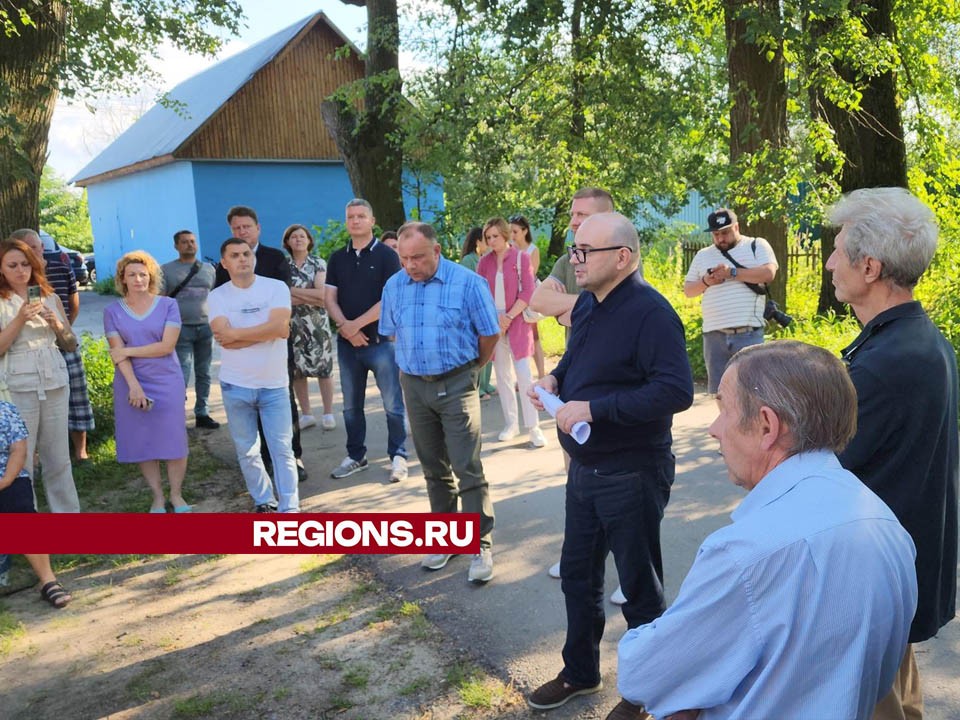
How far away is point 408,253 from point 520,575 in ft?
6.53

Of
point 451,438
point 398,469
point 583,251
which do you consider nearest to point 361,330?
point 398,469

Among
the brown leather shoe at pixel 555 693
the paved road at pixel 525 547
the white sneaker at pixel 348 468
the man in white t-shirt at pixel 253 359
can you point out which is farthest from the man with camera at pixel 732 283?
the brown leather shoe at pixel 555 693

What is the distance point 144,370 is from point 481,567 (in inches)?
113

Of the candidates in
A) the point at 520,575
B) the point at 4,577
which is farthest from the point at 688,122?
the point at 4,577

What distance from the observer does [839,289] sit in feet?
7.97

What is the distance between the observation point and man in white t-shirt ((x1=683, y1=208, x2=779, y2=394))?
6.05 m

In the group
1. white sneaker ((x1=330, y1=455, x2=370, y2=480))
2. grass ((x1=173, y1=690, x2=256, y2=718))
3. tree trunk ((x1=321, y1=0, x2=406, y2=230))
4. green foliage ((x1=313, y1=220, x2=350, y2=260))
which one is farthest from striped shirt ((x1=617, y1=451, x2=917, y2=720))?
green foliage ((x1=313, y1=220, x2=350, y2=260))

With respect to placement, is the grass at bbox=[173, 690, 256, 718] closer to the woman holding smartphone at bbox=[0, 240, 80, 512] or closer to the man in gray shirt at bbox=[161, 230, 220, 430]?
the woman holding smartphone at bbox=[0, 240, 80, 512]

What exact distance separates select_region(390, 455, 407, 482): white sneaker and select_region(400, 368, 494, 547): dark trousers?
5.24 feet

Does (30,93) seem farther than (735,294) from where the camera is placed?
Yes

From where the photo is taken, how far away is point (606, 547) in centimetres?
325

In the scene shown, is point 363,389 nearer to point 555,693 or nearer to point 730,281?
point 730,281

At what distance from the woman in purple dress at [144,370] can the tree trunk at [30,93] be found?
6.56 feet

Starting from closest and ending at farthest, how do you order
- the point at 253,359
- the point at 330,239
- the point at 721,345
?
the point at 253,359 → the point at 721,345 → the point at 330,239
